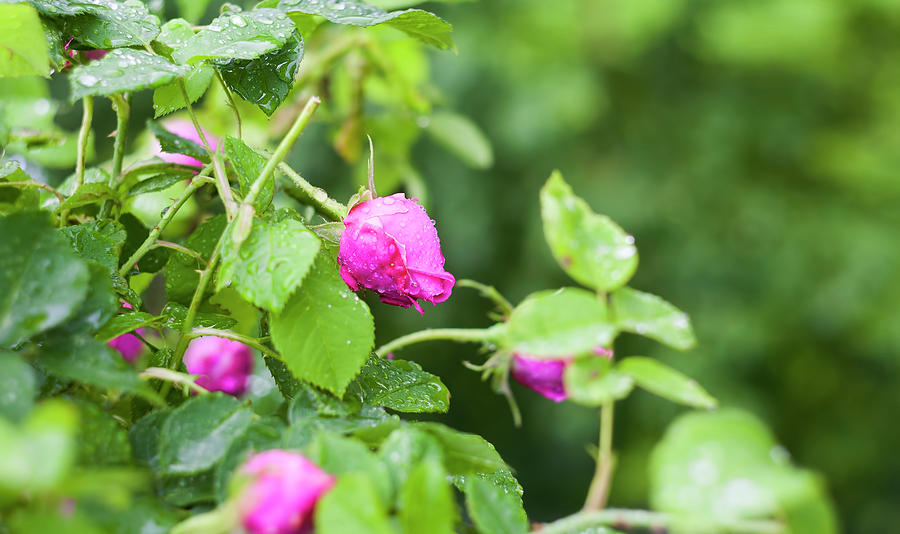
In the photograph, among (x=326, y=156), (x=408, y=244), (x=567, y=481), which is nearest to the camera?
(x=408, y=244)

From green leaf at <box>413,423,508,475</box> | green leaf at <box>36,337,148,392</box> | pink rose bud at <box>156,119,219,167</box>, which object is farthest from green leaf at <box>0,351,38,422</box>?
pink rose bud at <box>156,119,219,167</box>

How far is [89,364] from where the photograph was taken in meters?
0.24

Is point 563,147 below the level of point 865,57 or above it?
below

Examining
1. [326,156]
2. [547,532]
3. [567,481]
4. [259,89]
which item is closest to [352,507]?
[547,532]

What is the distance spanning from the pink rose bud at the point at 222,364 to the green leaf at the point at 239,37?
222 mm

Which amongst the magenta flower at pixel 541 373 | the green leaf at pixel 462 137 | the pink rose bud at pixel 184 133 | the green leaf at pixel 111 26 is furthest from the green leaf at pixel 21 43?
the green leaf at pixel 462 137

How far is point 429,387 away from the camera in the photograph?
1.08ft

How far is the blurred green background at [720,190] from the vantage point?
6.30 ft

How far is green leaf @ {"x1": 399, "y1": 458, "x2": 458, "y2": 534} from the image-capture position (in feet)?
0.68

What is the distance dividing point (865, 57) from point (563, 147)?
88 cm

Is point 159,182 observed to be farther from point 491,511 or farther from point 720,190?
point 720,190

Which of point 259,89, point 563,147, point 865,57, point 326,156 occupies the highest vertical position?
point 259,89

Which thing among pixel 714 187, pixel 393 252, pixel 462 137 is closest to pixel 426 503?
pixel 393 252

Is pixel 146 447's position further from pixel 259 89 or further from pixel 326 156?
pixel 326 156
